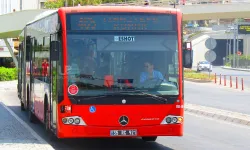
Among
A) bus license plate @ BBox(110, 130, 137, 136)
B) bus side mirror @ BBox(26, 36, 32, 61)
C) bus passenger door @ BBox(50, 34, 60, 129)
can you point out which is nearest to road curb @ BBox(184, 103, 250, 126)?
bus side mirror @ BBox(26, 36, 32, 61)

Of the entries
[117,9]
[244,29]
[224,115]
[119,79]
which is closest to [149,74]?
[119,79]

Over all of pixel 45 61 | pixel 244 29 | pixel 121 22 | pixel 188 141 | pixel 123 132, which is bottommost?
pixel 188 141

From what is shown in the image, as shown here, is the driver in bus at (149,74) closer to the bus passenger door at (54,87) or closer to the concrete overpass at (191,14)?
the bus passenger door at (54,87)

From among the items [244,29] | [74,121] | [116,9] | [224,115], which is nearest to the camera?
[74,121]

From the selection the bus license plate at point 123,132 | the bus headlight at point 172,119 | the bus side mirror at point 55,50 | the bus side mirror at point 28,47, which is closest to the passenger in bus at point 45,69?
the bus side mirror at point 55,50

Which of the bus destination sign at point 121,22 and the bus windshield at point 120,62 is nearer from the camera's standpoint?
the bus windshield at point 120,62

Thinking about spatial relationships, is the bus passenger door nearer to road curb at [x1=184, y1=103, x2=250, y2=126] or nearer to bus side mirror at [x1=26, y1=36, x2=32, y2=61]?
bus side mirror at [x1=26, y1=36, x2=32, y2=61]

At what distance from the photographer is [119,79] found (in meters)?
13.0

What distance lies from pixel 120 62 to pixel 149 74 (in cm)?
60

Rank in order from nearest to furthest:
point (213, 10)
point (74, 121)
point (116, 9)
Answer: point (74, 121) < point (116, 9) < point (213, 10)

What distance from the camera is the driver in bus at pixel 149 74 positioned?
1305cm

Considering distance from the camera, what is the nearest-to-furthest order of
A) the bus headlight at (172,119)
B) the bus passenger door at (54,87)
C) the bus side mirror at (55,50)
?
the bus side mirror at (55,50) < the bus headlight at (172,119) < the bus passenger door at (54,87)

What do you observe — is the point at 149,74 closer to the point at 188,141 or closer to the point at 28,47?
the point at 188,141

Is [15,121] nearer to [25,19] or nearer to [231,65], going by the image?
[25,19]
